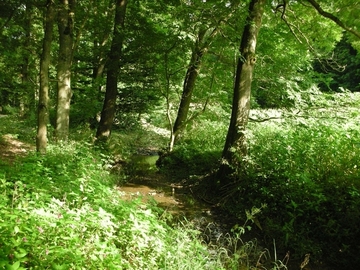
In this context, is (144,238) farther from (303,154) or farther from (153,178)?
(153,178)

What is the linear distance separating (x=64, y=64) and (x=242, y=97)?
5.11 meters

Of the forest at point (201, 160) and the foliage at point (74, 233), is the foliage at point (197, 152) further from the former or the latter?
the foliage at point (74, 233)

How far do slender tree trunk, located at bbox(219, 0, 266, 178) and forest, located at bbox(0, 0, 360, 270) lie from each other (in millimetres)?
32

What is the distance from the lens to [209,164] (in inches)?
316

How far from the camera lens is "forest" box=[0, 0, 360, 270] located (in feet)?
9.38

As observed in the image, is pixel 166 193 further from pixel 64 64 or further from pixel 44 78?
pixel 64 64

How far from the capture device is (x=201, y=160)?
27.8 ft

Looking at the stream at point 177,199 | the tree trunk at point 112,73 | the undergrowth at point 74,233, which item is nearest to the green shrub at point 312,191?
the stream at point 177,199

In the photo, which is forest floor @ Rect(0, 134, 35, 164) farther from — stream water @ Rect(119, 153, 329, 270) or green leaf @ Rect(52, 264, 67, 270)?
green leaf @ Rect(52, 264, 67, 270)

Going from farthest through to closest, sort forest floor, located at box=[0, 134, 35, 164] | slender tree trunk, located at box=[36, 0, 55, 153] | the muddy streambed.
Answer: forest floor, located at box=[0, 134, 35, 164] < slender tree trunk, located at box=[36, 0, 55, 153] < the muddy streambed

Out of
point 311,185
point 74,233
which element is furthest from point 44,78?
point 311,185

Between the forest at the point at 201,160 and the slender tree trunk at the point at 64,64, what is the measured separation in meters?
0.03

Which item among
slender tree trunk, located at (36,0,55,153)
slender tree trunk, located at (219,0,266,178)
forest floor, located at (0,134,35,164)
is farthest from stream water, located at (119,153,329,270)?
forest floor, located at (0,134,35,164)

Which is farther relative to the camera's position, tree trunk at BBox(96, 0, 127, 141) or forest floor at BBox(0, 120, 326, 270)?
tree trunk at BBox(96, 0, 127, 141)
